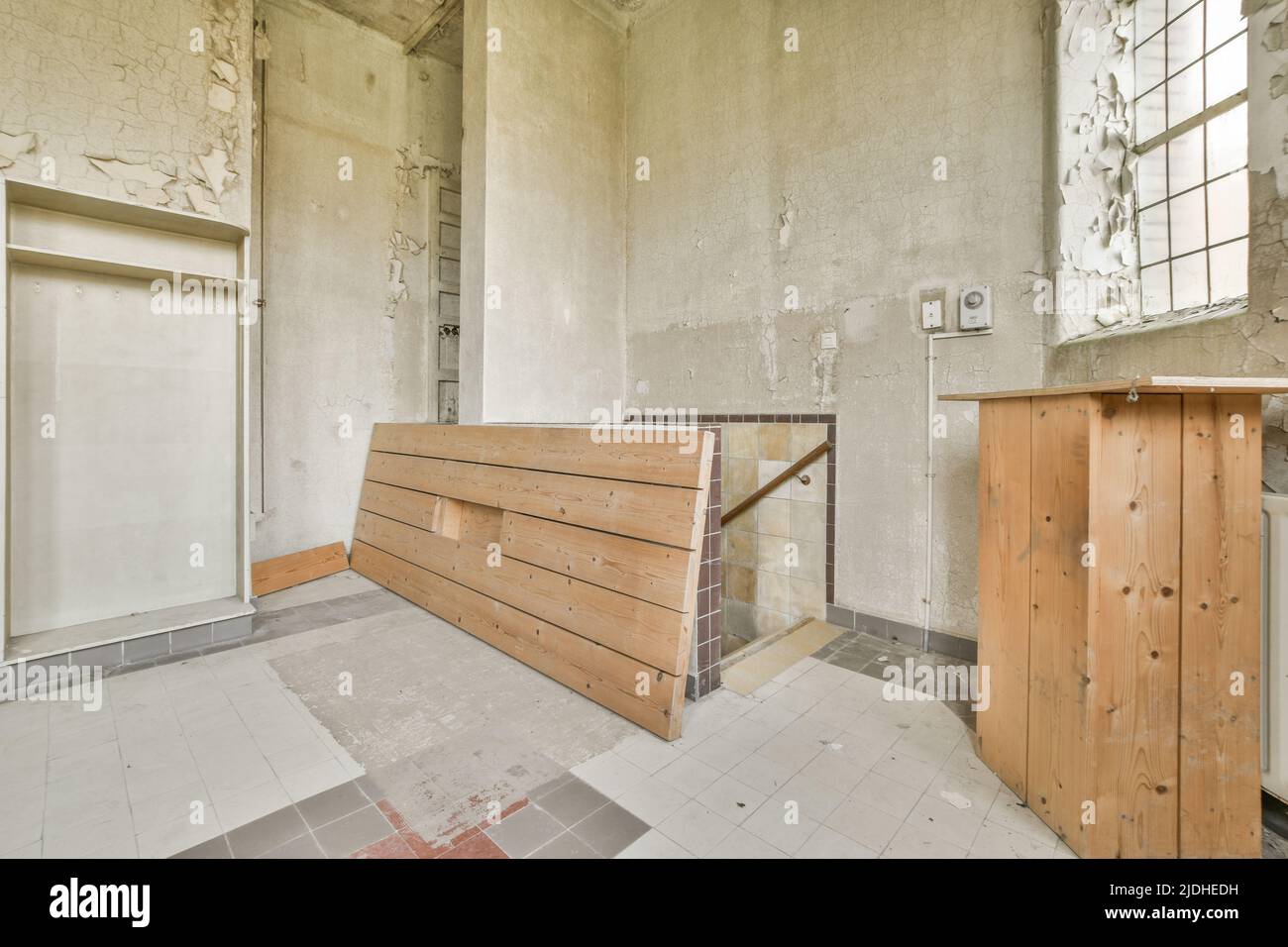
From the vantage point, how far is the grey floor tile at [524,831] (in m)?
1.54

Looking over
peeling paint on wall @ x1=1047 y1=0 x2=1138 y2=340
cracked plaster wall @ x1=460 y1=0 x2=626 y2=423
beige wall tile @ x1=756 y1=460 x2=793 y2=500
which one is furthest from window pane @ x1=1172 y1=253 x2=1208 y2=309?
cracked plaster wall @ x1=460 y1=0 x2=626 y2=423

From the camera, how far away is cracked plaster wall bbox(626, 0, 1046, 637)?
2.71m

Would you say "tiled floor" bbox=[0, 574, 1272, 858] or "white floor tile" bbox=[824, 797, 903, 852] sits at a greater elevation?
"tiled floor" bbox=[0, 574, 1272, 858]

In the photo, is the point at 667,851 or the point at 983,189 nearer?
the point at 667,851

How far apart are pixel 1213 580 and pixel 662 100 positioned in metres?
4.50

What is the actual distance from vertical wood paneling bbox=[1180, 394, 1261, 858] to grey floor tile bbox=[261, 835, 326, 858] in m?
2.32

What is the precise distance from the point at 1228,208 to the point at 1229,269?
24cm

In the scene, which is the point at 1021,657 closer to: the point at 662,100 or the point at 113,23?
the point at 662,100

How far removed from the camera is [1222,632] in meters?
1.48

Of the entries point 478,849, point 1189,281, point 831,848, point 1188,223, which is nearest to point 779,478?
point 1189,281

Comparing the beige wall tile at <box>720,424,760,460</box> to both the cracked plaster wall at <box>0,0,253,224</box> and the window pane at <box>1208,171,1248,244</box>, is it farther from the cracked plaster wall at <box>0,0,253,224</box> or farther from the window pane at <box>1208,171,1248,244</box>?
the cracked plaster wall at <box>0,0,253,224</box>
